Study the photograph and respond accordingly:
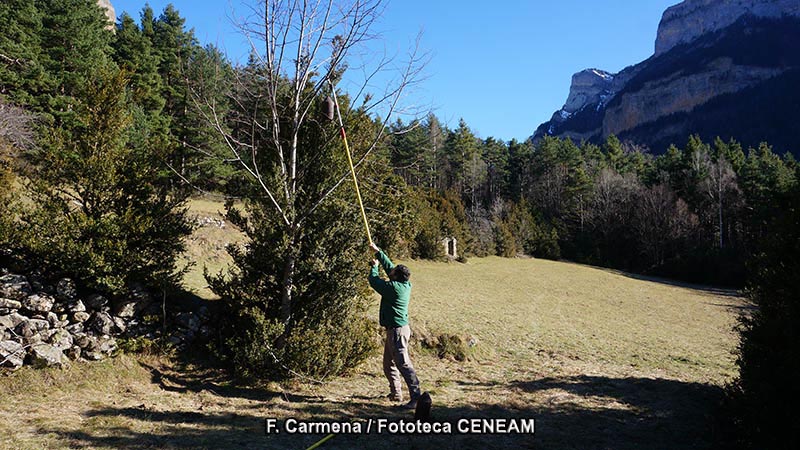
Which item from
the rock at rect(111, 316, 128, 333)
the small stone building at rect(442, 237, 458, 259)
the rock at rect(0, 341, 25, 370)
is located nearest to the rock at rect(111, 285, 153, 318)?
the rock at rect(111, 316, 128, 333)

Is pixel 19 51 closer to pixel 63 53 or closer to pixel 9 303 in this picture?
pixel 63 53

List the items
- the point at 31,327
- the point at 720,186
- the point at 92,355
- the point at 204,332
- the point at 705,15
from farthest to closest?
the point at 705,15 → the point at 720,186 → the point at 204,332 → the point at 92,355 → the point at 31,327

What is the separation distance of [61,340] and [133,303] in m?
1.24

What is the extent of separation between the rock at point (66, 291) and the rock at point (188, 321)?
180cm

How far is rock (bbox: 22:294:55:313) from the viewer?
24.3ft

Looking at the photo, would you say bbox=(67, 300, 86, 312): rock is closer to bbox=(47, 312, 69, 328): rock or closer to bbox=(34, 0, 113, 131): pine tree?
bbox=(47, 312, 69, 328): rock

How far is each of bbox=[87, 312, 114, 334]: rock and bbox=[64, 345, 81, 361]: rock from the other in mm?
493

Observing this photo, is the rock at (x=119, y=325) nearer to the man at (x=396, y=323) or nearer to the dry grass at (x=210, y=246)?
the man at (x=396, y=323)

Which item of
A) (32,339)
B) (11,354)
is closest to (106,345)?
(32,339)

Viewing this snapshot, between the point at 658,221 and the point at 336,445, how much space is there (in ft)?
176

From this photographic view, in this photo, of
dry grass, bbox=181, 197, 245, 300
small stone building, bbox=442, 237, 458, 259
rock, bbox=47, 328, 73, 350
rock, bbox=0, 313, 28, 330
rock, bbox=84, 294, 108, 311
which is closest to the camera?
rock, bbox=0, 313, 28, 330

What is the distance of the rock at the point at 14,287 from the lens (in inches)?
294

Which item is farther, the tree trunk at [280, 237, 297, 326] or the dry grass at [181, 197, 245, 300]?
the dry grass at [181, 197, 245, 300]

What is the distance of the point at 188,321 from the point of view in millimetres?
8328
